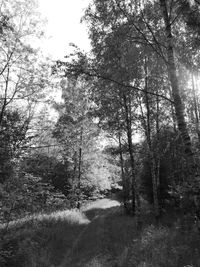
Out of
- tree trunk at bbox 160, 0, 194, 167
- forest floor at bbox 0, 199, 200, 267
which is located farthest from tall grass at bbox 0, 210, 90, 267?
tree trunk at bbox 160, 0, 194, 167

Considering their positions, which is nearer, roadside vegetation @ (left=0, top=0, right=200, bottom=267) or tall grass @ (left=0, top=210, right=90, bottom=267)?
roadside vegetation @ (left=0, top=0, right=200, bottom=267)

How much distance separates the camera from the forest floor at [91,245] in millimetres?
8117

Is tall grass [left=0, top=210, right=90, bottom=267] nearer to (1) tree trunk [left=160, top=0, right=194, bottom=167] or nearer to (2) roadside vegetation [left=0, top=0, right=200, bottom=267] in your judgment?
(2) roadside vegetation [left=0, top=0, right=200, bottom=267]

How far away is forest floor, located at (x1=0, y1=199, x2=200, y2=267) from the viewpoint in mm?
8117

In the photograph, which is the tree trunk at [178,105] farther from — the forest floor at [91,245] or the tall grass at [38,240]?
the tall grass at [38,240]

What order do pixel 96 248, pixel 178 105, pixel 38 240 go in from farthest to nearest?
pixel 38 240 < pixel 96 248 < pixel 178 105

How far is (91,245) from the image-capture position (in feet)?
43.8

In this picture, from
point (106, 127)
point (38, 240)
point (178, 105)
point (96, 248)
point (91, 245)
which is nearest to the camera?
point (178, 105)

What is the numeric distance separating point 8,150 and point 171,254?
22.2 feet

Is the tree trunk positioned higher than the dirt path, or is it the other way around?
the tree trunk

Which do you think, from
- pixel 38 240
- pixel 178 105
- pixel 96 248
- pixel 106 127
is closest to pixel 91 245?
pixel 96 248

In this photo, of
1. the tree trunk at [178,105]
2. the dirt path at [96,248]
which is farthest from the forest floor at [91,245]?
the tree trunk at [178,105]

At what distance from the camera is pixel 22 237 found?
13.5 metres

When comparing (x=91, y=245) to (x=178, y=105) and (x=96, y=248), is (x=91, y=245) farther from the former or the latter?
(x=178, y=105)
